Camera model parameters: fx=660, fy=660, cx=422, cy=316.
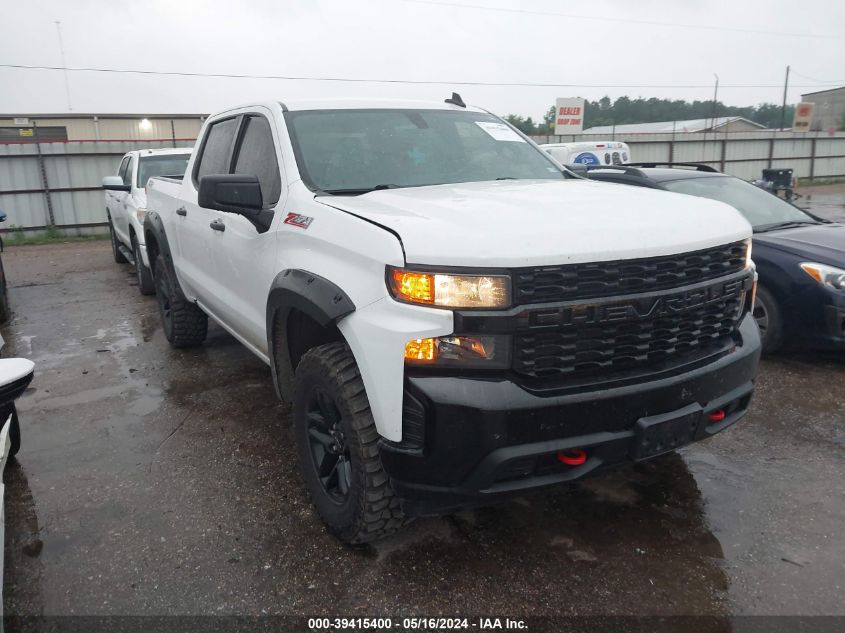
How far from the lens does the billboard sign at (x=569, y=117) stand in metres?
27.6

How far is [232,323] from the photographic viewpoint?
4.11 meters

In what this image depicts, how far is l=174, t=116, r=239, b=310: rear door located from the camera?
4.24 meters

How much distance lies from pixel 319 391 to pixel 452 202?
3.16 feet

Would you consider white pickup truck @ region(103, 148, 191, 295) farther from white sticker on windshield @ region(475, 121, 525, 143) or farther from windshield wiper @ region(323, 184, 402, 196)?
windshield wiper @ region(323, 184, 402, 196)

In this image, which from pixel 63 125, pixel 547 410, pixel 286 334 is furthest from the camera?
pixel 63 125

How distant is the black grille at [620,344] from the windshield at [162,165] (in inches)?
316

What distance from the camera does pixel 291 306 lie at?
9.45ft

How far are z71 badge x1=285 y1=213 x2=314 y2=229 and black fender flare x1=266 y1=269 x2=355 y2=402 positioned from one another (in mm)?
207

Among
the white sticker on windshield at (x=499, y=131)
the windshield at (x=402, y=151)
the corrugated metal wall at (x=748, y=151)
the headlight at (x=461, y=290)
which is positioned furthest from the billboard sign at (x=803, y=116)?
the headlight at (x=461, y=290)

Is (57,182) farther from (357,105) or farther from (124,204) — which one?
(357,105)

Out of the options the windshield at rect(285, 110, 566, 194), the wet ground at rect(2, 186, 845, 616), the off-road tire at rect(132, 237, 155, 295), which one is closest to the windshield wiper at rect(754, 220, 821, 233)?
the wet ground at rect(2, 186, 845, 616)

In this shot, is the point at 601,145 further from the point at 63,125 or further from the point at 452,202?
the point at 63,125

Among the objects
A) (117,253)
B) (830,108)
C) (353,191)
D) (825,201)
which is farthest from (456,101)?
(830,108)

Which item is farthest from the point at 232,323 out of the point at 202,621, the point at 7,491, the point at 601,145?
the point at 601,145
